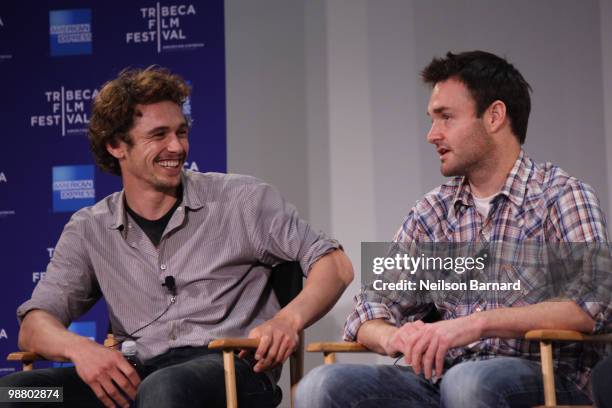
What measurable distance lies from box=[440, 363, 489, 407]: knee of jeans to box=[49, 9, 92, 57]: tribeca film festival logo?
10.2ft

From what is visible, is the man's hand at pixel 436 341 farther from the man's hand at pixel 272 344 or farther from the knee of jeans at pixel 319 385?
the man's hand at pixel 272 344

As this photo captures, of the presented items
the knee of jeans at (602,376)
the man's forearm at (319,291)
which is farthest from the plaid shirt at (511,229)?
the knee of jeans at (602,376)

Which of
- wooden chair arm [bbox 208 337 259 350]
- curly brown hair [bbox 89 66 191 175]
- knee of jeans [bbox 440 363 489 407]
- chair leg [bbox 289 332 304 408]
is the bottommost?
chair leg [bbox 289 332 304 408]

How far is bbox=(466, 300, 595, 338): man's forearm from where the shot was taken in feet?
7.93

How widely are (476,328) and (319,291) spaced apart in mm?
584

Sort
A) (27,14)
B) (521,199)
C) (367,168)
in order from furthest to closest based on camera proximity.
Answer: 1. (27,14)
2. (367,168)
3. (521,199)

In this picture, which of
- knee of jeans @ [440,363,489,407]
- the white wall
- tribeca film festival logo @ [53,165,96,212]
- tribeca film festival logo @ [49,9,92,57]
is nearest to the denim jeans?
knee of jeans @ [440,363,489,407]

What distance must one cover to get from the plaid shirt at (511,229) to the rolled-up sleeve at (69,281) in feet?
3.02

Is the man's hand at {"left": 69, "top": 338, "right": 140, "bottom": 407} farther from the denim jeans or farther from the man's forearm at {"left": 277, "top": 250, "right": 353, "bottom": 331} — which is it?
the man's forearm at {"left": 277, "top": 250, "right": 353, "bottom": 331}

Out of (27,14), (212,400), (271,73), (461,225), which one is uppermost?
(27,14)

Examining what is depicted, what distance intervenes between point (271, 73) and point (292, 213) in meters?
1.75

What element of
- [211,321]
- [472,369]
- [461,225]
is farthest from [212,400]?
[461,225]

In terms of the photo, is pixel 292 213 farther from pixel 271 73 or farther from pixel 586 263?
pixel 271 73

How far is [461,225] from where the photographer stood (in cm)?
277
